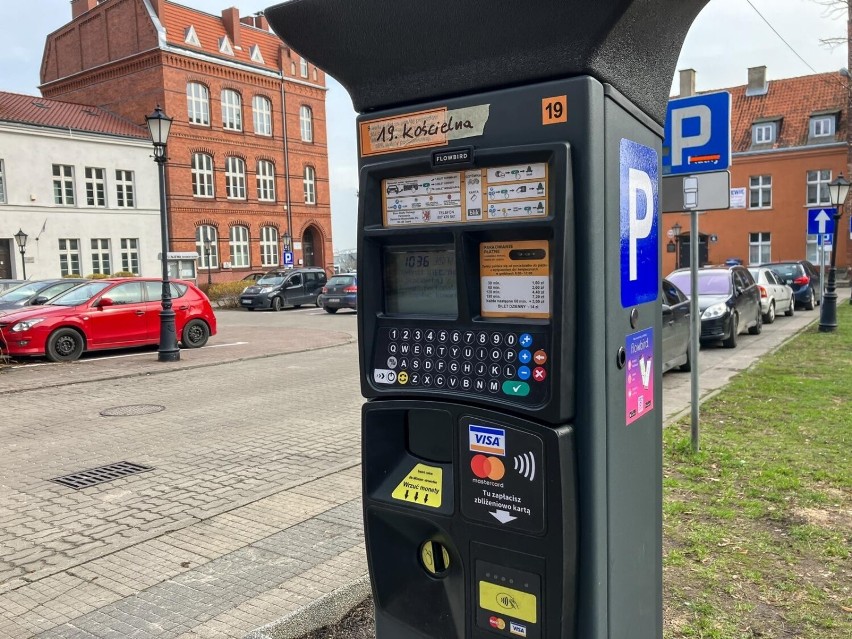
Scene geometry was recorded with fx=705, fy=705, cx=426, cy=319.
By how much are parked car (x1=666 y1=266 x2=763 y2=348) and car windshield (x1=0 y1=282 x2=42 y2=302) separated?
43.9 ft

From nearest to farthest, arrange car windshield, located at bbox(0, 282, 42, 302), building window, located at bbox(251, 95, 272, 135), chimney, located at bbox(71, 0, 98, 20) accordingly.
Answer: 1. car windshield, located at bbox(0, 282, 42, 302)
2. chimney, located at bbox(71, 0, 98, 20)
3. building window, located at bbox(251, 95, 272, 135)

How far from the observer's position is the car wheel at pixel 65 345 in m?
12.7

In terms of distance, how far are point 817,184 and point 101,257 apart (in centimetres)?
3951

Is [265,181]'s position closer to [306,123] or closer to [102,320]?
[306,123]

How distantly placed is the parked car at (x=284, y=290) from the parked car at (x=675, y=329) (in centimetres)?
2057

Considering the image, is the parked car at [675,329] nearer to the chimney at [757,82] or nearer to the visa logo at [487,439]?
the visa logo at [487,439]

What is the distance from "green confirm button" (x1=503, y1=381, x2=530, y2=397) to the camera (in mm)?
1844

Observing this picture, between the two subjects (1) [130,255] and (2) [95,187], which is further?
(1) [130,255]

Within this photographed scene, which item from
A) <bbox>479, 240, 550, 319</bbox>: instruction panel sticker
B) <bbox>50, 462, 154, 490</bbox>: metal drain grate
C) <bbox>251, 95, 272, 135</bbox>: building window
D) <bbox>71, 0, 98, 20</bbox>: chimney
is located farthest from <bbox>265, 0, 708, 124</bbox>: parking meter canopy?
<bbox>71, 0, 98, 20</bbox>: chimney

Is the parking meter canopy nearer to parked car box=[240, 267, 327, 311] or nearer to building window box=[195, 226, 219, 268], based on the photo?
parked car box=[240, 267, 327, 311]

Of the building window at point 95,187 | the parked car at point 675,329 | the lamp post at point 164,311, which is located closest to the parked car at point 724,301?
the parked car at point 675,329

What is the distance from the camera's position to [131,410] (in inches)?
342

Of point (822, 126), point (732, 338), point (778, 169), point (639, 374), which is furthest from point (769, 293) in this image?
point (822, 126)

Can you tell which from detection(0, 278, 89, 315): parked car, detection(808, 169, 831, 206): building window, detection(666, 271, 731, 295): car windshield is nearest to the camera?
detection(666, 271, 731, 295): car windshield
